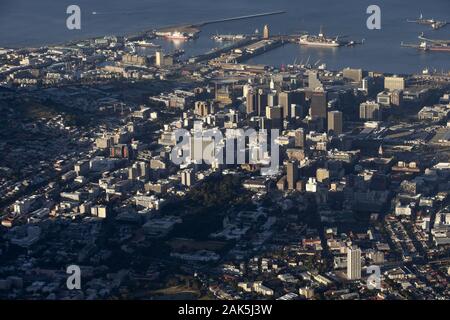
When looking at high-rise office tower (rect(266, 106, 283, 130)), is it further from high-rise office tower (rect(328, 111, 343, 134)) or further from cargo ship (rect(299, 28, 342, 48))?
cargo ship (rect(299, 28, 342, 48))

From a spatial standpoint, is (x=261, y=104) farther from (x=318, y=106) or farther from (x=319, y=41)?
(x=319, y=41)

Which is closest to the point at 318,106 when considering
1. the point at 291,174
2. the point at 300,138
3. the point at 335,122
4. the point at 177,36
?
the point at 335,122

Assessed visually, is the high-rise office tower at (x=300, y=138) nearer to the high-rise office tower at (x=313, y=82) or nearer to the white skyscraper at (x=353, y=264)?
the high-rise office tower at (x=313, y=82)

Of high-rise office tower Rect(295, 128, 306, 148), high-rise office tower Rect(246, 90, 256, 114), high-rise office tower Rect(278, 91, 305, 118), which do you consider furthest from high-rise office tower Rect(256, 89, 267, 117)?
high-rise office tower Rect(295, 128, 306, 148)

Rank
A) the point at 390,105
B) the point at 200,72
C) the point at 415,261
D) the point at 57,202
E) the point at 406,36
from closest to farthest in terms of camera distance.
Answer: the point at 415,261
the point at 57,202
the point at 390,105
the point at 200,72
the point at 406,36

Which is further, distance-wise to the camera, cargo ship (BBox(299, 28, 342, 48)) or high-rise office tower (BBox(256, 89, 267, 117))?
cargo ship (BBox(299, 28, 342, 48))

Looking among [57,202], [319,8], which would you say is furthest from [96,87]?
[319,8]
